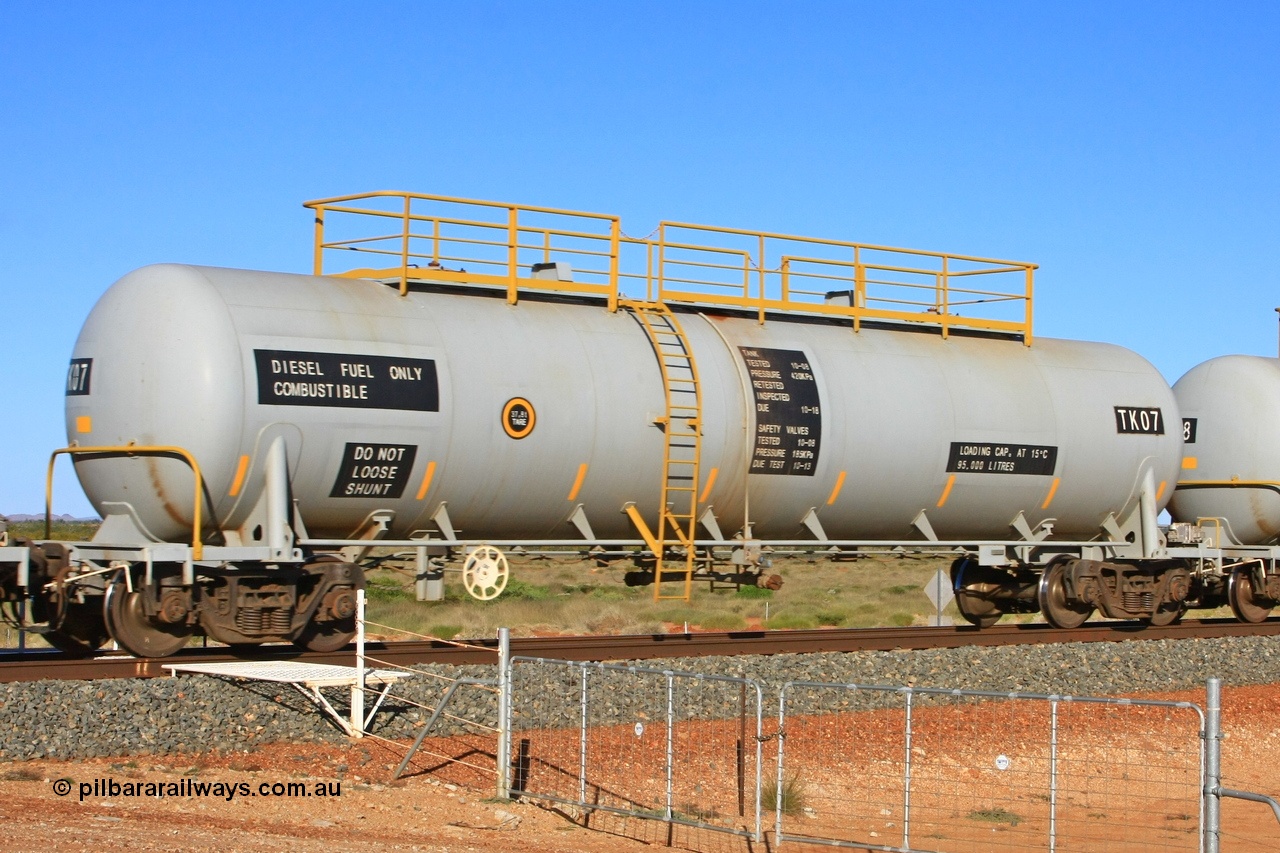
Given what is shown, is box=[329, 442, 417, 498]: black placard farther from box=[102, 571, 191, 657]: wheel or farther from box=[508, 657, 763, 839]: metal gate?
box=[508, 657, 763, 839]: metal gate

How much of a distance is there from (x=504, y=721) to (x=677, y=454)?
5.93 m

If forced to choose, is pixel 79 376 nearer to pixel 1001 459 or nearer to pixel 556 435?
pixel 556 435

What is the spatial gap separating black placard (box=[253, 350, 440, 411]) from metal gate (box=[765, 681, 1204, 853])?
485 cm

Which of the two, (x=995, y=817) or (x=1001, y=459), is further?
(x=1001, y=459)

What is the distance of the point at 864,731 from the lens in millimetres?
14695

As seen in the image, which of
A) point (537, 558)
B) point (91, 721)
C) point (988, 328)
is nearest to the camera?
point (91, 721)

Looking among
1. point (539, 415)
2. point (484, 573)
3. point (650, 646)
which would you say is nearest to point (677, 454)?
point (539, 415)

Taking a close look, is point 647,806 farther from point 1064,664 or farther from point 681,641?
point 1064,664

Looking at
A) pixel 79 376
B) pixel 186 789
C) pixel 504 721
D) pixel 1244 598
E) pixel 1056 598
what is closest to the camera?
pixel 186 789

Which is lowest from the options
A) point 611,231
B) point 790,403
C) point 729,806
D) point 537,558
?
point 729,806

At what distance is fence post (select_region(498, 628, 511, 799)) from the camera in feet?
38.1

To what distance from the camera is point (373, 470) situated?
15.3 metres

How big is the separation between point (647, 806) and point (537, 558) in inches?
206

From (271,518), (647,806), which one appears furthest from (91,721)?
(647,806)
